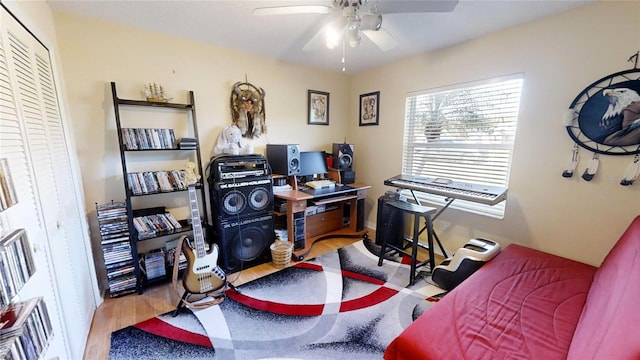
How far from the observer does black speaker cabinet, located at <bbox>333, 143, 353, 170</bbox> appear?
130 inches

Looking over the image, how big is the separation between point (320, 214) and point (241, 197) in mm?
1220

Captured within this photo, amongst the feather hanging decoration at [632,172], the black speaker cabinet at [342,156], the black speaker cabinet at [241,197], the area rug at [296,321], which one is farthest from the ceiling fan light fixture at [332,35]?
the feather hanging decoration at [632,172]

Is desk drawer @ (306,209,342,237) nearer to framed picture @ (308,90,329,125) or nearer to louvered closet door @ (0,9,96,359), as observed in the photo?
framed picture @ (308,90,329,125)

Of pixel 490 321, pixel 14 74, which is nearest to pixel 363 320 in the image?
pixel 490 321

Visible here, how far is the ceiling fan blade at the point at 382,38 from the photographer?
1.67 metres

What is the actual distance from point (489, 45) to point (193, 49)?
2854 millimetres

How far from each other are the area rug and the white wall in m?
1.04

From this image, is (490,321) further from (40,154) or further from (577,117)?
(40,154)

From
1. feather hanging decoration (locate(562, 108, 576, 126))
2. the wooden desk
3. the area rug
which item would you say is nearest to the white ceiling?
feather hanging decoration (locate(562, 108, 576, 126))

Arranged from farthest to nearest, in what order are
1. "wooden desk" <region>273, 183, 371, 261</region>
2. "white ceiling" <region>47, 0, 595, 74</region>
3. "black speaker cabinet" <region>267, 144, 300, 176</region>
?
1. "black speaker cabinet" <region>267, 144, 300, 176</region>
2. "wooden desk" <region>273, 183, 371, 261</region>
3. "white ceiling" <region>47, 0, 595, 74</region>

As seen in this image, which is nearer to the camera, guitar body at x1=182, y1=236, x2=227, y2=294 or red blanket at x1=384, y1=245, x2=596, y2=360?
red blanket at x1=384, y1=245, x2=596, y2=360

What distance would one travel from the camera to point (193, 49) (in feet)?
8.01

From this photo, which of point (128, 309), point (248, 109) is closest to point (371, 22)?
point (248, 109)

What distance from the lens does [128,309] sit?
77.4 inches
